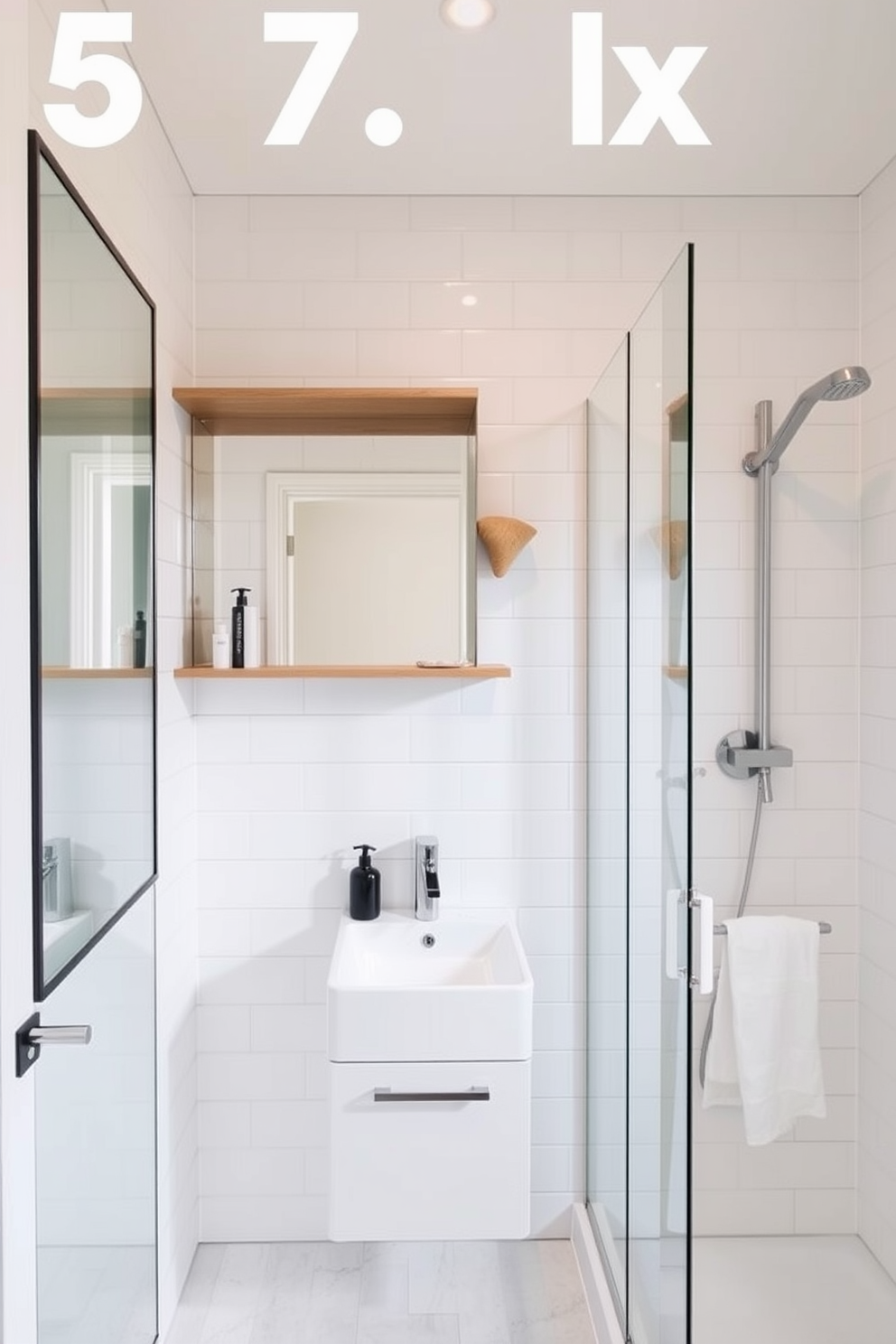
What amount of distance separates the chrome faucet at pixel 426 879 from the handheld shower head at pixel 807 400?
124 centimetres

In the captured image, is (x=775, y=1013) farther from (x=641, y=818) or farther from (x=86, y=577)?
(x=86, y=577)

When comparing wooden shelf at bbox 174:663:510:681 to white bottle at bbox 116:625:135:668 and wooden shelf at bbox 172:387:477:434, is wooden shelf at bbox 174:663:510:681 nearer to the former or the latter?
white bottle at bbox 116:625:135:668

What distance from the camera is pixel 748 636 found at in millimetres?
2248

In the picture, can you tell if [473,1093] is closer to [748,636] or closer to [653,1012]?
[653,1012]

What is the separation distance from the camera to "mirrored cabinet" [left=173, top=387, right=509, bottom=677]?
7.18ft

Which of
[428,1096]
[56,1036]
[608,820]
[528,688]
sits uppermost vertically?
[528,688]

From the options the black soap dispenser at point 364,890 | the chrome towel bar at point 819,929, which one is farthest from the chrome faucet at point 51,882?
the chrome towel bar at point 819,929

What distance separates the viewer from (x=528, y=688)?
2258 millimetres

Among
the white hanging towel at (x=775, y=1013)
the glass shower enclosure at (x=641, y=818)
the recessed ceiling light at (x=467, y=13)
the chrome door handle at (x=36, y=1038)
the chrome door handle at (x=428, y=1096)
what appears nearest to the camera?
the chrome door handle at (x=36, y=1038)

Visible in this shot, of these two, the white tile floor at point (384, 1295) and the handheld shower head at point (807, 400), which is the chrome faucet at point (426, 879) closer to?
the white tile floor at point (384, 1295)

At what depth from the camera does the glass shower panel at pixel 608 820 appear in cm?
185

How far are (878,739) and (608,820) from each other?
28.9 inches

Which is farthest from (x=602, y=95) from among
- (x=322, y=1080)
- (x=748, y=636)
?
(x=322, y=1080)

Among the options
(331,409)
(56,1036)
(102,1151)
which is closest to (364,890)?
(102,1151)
